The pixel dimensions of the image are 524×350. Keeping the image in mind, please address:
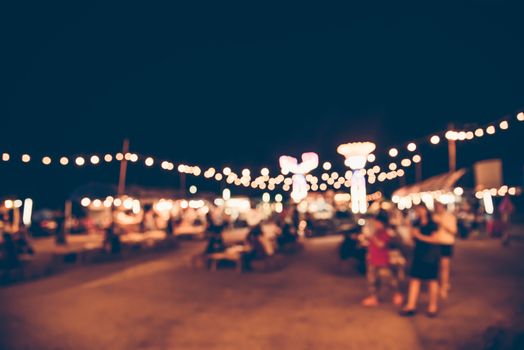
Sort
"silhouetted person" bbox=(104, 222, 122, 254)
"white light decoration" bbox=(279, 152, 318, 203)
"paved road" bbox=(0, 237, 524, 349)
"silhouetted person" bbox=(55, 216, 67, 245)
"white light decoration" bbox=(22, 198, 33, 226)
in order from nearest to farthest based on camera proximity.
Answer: "paved road" bbox=(0, 237, 524, 349) → "silhouetted person" bbox=(104, 222, 122, 254) → "white light decoration" bbox=(279, 152, 318, 203) → "silhouetted person" bbox=(55, 216, 67, 245) → "white light decoration" bbox=(22, 198, 33, 226)

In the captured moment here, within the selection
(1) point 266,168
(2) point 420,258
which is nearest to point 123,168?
(1) point 266,168

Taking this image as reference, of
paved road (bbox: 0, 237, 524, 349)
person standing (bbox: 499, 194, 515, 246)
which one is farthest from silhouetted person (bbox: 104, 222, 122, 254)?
person standing (bbox: 499, 194, 515, 246)

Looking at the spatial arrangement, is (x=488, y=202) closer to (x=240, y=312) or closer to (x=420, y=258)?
(x=420, y=258)

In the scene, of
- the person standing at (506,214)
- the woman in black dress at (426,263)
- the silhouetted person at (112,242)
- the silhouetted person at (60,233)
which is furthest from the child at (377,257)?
the silhouetted person at (60,233)

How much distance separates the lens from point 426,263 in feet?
17.2

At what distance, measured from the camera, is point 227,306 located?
6.05 meters

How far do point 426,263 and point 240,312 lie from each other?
2769 mm

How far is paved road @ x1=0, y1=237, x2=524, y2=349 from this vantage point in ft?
14.7

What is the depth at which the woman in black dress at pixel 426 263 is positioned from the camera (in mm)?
5230

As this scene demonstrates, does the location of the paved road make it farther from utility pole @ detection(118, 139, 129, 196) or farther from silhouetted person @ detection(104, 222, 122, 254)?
utility pole @ detection(118, 139, 129, 196)

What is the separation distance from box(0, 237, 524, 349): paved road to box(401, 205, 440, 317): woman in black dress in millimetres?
197

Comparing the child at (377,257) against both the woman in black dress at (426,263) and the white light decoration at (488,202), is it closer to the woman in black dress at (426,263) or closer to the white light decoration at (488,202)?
the woman in black dress at (426,263)

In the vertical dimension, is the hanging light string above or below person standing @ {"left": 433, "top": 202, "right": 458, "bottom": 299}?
above

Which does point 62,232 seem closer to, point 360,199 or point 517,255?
point 360,199
